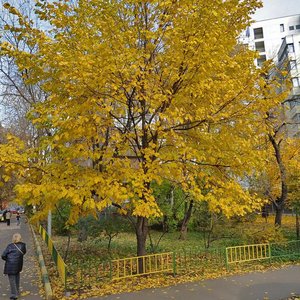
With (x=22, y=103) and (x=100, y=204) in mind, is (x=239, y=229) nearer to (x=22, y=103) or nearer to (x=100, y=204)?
(x=100, y=204)

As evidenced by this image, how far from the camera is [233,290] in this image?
745 cm

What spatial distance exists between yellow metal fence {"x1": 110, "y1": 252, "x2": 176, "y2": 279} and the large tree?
162 centimetres

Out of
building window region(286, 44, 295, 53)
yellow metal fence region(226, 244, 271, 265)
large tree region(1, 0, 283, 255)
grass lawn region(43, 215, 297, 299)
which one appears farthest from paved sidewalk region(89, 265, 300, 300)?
building window region(286, 44, 295, 53)

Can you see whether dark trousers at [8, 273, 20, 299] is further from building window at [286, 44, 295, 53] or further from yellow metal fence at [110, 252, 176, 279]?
building window at [286, 44, 295, 53]

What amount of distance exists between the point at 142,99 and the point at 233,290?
4940 millimetres

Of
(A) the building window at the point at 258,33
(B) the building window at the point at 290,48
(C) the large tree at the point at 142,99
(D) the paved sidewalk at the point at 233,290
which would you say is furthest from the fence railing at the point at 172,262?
(A) the building window at the point at 258,33

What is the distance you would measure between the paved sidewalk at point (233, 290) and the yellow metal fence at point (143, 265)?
92cm

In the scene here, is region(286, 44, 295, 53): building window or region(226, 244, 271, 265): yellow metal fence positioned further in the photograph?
region(286, 44, 295, 53): building window

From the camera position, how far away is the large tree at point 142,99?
21.4 feet

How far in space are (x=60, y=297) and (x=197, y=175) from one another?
4.18 metres

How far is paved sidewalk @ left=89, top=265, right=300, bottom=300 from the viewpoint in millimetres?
6973

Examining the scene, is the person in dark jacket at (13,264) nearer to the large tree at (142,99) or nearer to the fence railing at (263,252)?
the large tree at (142,99)

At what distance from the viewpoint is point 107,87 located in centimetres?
694

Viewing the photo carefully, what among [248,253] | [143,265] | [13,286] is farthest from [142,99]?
[248,253]
